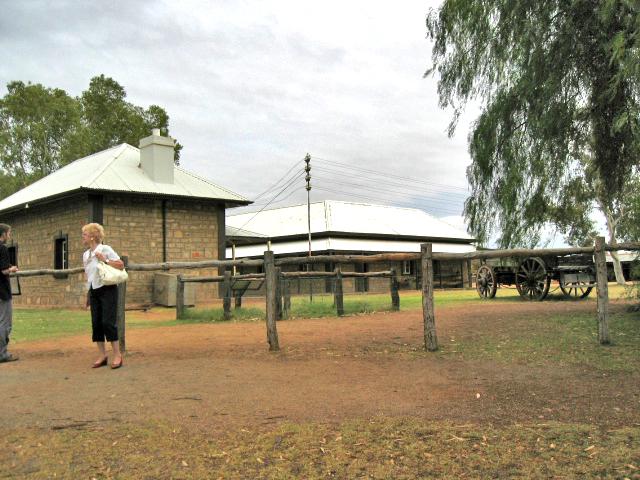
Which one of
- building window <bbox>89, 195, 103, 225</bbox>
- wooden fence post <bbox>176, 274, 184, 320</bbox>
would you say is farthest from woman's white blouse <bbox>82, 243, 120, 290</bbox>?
building window <bbox>89, 195, 103, 225</bbox>

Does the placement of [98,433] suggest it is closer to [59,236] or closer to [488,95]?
[488,95]

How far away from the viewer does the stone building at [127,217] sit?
59.8 feet

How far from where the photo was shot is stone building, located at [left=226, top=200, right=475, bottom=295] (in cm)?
3052

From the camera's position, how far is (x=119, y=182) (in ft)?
60.7

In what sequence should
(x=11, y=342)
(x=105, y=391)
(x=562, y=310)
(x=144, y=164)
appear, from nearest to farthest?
(x=105, y=391) → (x=11, y=342) → (x=562, y=310) → (x=144, y=164)

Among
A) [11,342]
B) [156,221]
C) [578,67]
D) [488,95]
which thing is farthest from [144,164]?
[578,67]

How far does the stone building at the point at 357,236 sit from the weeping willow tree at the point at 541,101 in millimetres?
16414

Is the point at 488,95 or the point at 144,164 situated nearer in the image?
the point at 488,95

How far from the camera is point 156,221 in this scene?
1906 centimetres

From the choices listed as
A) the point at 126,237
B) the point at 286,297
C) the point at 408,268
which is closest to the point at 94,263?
the point at 286,297

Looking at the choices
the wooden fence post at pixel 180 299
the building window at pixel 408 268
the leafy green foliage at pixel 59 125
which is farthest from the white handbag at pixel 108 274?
the leafy green foliage at pixel 59 125

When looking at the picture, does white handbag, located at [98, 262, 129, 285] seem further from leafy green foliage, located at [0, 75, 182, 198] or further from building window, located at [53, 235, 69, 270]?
leafy green foliage, located at [0, 75, 182, 198]

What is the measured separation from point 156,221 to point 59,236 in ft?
11.6

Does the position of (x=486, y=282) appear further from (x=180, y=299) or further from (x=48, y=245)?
(x=48, y=245)
